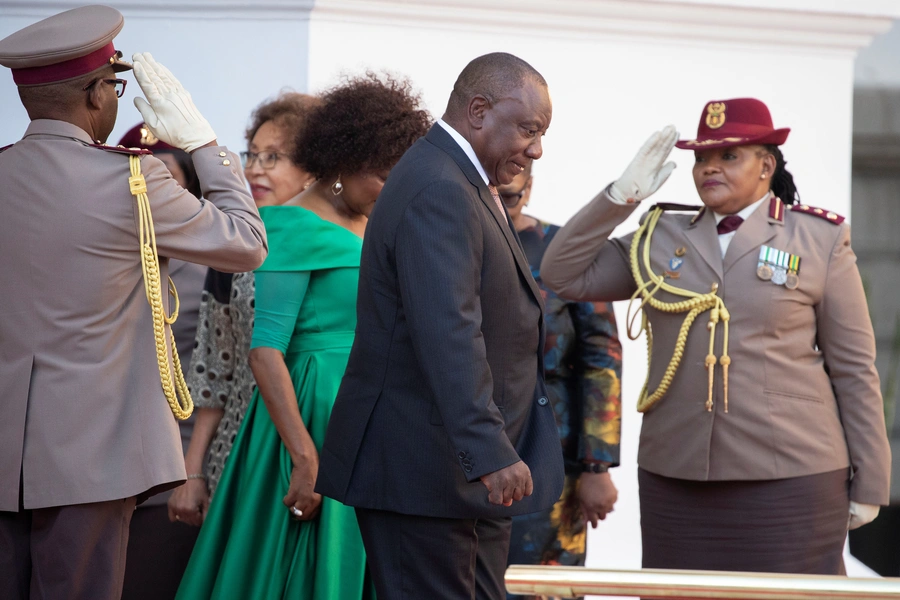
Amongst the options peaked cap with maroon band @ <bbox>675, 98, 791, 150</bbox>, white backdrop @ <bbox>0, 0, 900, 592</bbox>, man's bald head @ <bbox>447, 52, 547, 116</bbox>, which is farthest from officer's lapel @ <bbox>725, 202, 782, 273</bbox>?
white backdrop @ <bbox>0, 0, 900, 592</bbox>

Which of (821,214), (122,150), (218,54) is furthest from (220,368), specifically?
(821,214)

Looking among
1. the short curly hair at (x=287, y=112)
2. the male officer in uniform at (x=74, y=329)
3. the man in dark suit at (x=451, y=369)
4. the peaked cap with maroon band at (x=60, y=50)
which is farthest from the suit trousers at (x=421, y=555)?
the short curly hair at (x=287, y=112)

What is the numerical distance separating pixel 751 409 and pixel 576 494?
2.52 feet

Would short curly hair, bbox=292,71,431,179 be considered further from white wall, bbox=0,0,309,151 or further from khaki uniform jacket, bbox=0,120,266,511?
white wall, bbox=0,0,309,151

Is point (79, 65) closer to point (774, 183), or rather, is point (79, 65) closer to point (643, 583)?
point (643, 583)

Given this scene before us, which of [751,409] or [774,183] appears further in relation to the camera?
[774,183]

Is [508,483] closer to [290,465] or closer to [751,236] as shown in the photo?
[290,465]

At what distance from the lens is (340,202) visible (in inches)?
126

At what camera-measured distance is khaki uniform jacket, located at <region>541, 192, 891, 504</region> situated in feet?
10.4

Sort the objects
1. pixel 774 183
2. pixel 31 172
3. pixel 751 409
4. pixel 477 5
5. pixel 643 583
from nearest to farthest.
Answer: pixel 643 583, pixel 31 172, pixel 751 409, pixel 774 183, pixel 477 5

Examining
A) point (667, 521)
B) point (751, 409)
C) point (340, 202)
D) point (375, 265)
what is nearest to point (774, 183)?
point (751, 409)

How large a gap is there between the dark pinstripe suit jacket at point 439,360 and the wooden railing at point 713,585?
0.59 meters

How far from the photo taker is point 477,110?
241 centimetres

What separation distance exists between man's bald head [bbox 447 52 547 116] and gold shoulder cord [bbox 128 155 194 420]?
702mm
